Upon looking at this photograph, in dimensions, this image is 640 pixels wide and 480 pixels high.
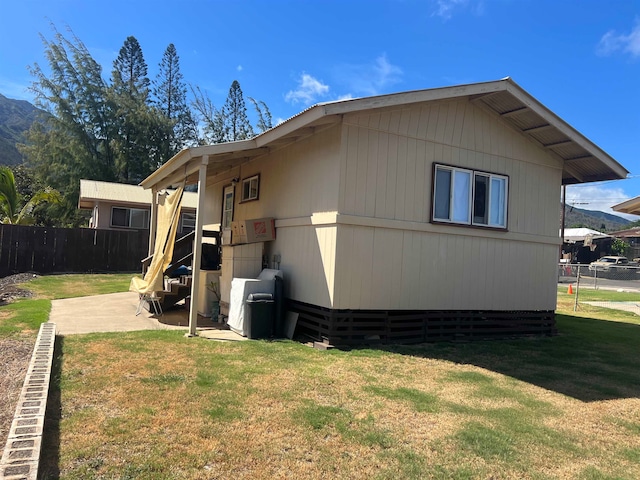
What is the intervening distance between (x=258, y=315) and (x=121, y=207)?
15487 millimetres

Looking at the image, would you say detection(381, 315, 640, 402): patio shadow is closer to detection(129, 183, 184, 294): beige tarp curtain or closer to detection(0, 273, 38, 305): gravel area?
detection(129, 183, 184, 294): beige tarp curtain

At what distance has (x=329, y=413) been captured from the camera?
3.93 meters

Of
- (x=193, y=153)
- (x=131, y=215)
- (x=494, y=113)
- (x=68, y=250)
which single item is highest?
(x=494, y=113)

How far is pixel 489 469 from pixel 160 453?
2.20 meters

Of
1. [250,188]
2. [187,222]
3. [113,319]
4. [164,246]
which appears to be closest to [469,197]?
[250,188]

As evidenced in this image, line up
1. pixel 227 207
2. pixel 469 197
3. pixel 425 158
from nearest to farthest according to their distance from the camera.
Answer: pixel 425 158, pixel 469 197, pixel 227 207

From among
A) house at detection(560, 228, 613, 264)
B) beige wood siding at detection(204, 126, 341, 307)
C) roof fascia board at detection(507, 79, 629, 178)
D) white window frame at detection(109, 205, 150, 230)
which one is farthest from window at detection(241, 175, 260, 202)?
house at detection(560, 228, 613, 264)

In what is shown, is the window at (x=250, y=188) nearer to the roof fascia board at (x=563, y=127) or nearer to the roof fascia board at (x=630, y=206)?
the roof fascia board at (x=563, y=127)

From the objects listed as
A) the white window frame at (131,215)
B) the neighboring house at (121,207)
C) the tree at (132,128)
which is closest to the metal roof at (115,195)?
the neighboring house at (121,207)

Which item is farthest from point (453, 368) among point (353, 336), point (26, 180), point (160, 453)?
point (26, 180)

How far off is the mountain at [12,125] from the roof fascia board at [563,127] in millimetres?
66432

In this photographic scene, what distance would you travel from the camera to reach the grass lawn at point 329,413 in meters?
3.05

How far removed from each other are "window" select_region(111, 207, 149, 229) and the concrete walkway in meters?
10.8

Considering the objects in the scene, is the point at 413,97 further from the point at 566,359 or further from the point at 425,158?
the point at 566,359
